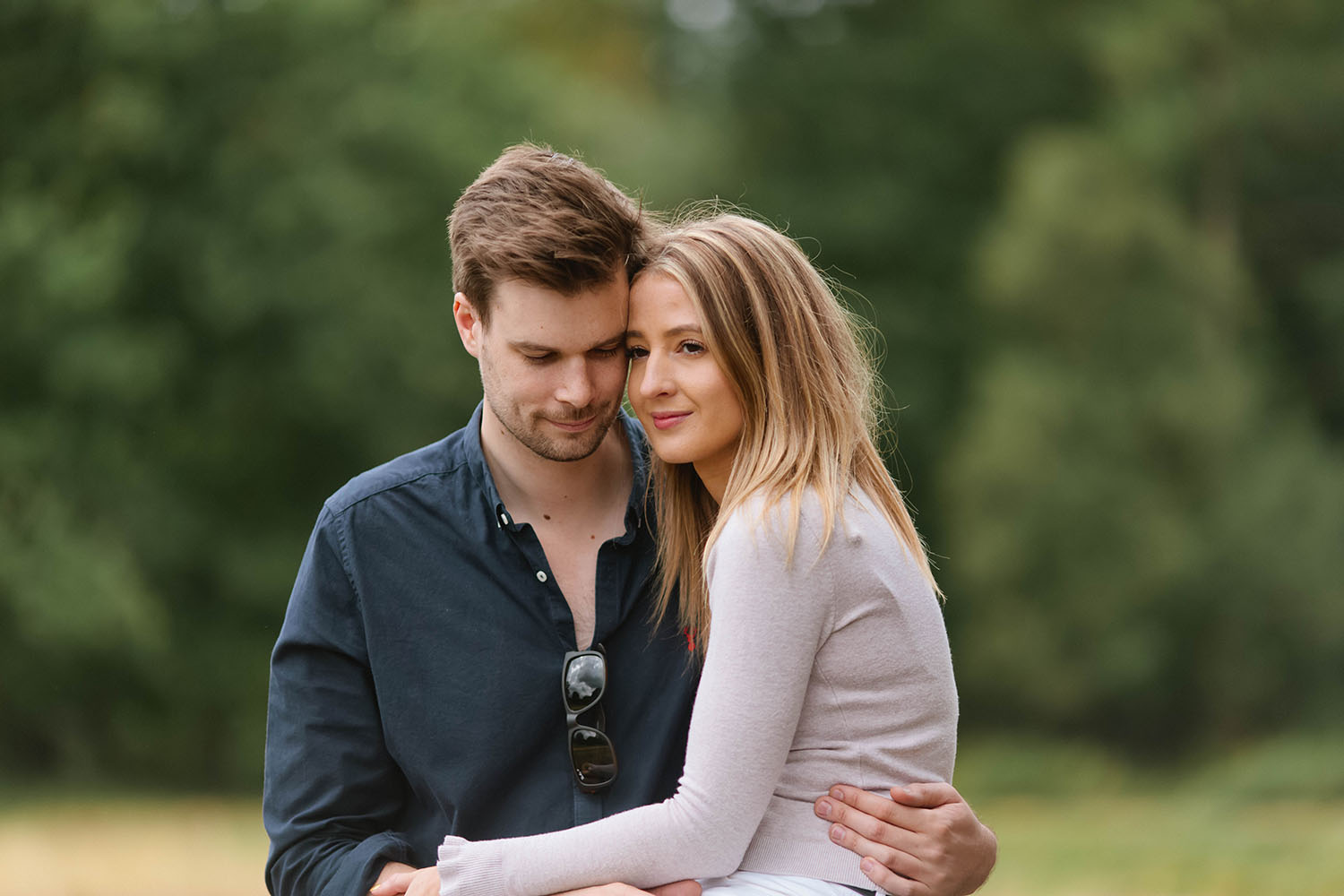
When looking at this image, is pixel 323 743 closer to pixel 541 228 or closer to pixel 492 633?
pixel 492 633

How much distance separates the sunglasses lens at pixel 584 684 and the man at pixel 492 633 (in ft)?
0.09

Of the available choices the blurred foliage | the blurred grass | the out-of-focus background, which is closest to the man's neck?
the blurred grass

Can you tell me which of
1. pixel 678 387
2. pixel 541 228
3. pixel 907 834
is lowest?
pixel 907 834

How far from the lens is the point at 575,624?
2.53 metres

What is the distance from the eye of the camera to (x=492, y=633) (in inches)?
98.7

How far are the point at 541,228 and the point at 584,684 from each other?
776mm

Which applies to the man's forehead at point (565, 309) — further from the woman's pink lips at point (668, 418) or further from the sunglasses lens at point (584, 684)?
the sunglasses lens at point (584, 684)

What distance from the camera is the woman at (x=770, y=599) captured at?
2.11 m

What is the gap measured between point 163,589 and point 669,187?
5709 mm

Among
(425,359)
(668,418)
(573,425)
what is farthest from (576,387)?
(425,359)

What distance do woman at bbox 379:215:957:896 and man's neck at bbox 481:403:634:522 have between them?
0.92ft

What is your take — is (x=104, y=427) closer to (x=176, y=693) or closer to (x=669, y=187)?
(x=176, y=693)

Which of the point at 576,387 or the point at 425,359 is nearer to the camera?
the point at 576,387

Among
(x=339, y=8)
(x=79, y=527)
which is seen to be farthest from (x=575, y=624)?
(x=339, y=8)
